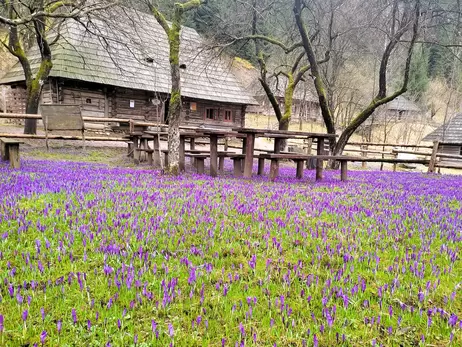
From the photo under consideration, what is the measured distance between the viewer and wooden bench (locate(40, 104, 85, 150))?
14288mm

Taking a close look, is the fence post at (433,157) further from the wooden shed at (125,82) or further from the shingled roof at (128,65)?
the wooden shed at (125,82)

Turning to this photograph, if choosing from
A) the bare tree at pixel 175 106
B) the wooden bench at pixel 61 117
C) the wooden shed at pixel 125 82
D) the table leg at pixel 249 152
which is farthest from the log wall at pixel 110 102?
the table leg at pixel 249 152

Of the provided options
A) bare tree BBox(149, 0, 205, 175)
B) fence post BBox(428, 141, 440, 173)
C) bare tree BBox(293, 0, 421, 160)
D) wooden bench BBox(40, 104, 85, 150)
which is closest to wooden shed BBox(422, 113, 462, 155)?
fence post BBox(428, 141, 440, 173)

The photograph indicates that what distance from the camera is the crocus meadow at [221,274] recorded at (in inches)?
89.6

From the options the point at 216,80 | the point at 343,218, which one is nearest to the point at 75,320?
the point at 343,218

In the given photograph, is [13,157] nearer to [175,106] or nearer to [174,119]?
[174,119]

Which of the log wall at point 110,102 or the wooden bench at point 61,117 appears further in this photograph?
the log wall at point 110,102

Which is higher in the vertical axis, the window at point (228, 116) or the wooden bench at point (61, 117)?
the window at point (228, 116)

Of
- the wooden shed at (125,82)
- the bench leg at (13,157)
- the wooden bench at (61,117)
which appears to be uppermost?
the wooden shed at (125,82)

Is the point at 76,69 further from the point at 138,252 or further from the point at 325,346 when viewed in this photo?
the point at 325,346

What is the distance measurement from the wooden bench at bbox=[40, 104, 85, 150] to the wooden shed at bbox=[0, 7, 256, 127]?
6603 millimetres

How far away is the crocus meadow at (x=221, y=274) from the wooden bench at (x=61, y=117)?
969 cm

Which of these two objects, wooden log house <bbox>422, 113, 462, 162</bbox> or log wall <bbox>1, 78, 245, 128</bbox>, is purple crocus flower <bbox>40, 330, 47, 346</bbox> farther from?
wooden log house <bbox>422, 113, 462, 162</bbox>

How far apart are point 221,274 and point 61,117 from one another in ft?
45.4
